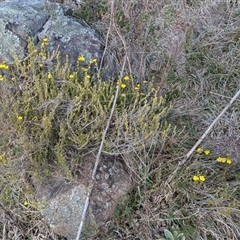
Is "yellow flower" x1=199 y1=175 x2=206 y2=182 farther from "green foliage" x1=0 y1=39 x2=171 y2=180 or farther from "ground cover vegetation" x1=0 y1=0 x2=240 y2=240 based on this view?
"green foliage" x1=0 y1=39 x2=171 y2=180

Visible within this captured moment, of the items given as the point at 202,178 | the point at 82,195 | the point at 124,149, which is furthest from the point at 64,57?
the point at 202,178

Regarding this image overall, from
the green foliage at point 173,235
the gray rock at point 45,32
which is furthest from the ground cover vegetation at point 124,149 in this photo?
the gray rock at point 45,32

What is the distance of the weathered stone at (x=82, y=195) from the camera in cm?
191

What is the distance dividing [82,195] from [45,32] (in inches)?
42.4

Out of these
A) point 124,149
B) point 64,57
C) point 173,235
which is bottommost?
point 173,235

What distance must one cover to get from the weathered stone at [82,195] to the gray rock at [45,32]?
71 centimetres

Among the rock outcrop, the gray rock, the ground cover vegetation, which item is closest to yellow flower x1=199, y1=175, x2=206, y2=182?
the ground cover vegetation

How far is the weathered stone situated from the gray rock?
71 cm

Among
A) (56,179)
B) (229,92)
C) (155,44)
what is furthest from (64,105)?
(229,92)

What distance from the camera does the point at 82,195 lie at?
1.91 m

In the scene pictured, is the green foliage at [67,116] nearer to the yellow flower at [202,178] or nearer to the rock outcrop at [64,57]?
the rock outcrop at [64,57]

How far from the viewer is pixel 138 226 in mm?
1941

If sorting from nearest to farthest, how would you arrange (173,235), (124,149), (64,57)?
(173,235) < (124,149) < (64,57)

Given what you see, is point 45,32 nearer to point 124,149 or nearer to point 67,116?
point 67,116
